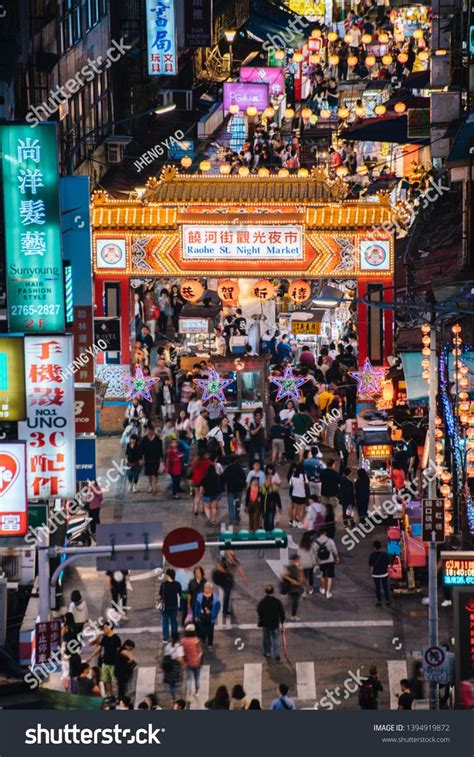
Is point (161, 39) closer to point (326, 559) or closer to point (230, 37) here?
point (230, 37)

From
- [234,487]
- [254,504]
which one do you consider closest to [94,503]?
[234,487]

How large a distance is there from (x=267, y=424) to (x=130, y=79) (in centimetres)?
3024

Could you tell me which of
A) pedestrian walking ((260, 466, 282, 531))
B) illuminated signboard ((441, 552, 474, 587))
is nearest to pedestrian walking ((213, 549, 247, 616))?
pedestrian walking ((260, 466, 282, 531))

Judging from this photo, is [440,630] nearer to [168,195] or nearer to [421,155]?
[168,195]

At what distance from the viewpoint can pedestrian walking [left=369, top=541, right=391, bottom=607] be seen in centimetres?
2838

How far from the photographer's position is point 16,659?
26547 mm

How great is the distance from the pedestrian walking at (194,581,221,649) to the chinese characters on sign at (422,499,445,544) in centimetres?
369

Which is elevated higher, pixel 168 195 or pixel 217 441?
pixel 168 195

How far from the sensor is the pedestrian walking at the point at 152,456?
35.2m

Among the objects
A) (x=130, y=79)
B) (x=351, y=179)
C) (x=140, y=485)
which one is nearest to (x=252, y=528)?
(x=140, y=485)

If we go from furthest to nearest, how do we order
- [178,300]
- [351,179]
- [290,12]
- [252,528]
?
[290,12] < [351,179] < [178,300] < [252,528]
